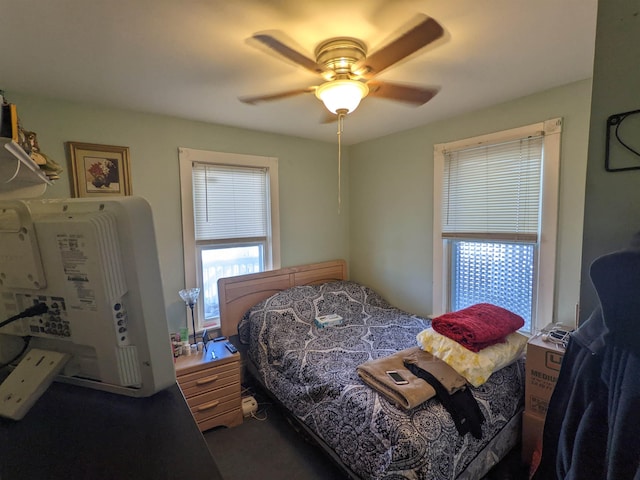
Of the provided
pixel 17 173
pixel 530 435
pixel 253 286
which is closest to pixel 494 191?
pixel 530 435

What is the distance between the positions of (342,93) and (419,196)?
1641 millimetres

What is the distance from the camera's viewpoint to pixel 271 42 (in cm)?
120

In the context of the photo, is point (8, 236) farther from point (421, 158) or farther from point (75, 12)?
point (421, 158)

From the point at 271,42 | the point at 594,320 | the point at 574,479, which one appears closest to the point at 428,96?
the point at 271,42

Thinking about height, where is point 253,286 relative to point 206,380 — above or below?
above

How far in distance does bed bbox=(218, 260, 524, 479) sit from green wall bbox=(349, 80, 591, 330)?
0.35 meters

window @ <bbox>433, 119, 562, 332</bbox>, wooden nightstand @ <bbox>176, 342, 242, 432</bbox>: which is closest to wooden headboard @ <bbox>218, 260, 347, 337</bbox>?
wooden nightstand @ <bbox>176, 342, 242, 432</bbox>

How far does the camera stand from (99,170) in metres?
2.19

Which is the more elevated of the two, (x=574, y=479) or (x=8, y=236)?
(x=8, y=236)

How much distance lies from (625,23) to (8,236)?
1.56 meters

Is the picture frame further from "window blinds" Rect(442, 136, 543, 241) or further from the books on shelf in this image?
"window blinds" Rect(442, 136, 543, 241)

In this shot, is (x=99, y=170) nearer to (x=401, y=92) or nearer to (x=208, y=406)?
(x=208, y=406)

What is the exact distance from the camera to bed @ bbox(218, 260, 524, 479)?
1360 millimetres

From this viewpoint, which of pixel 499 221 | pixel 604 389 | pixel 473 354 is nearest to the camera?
pixel 604 389
